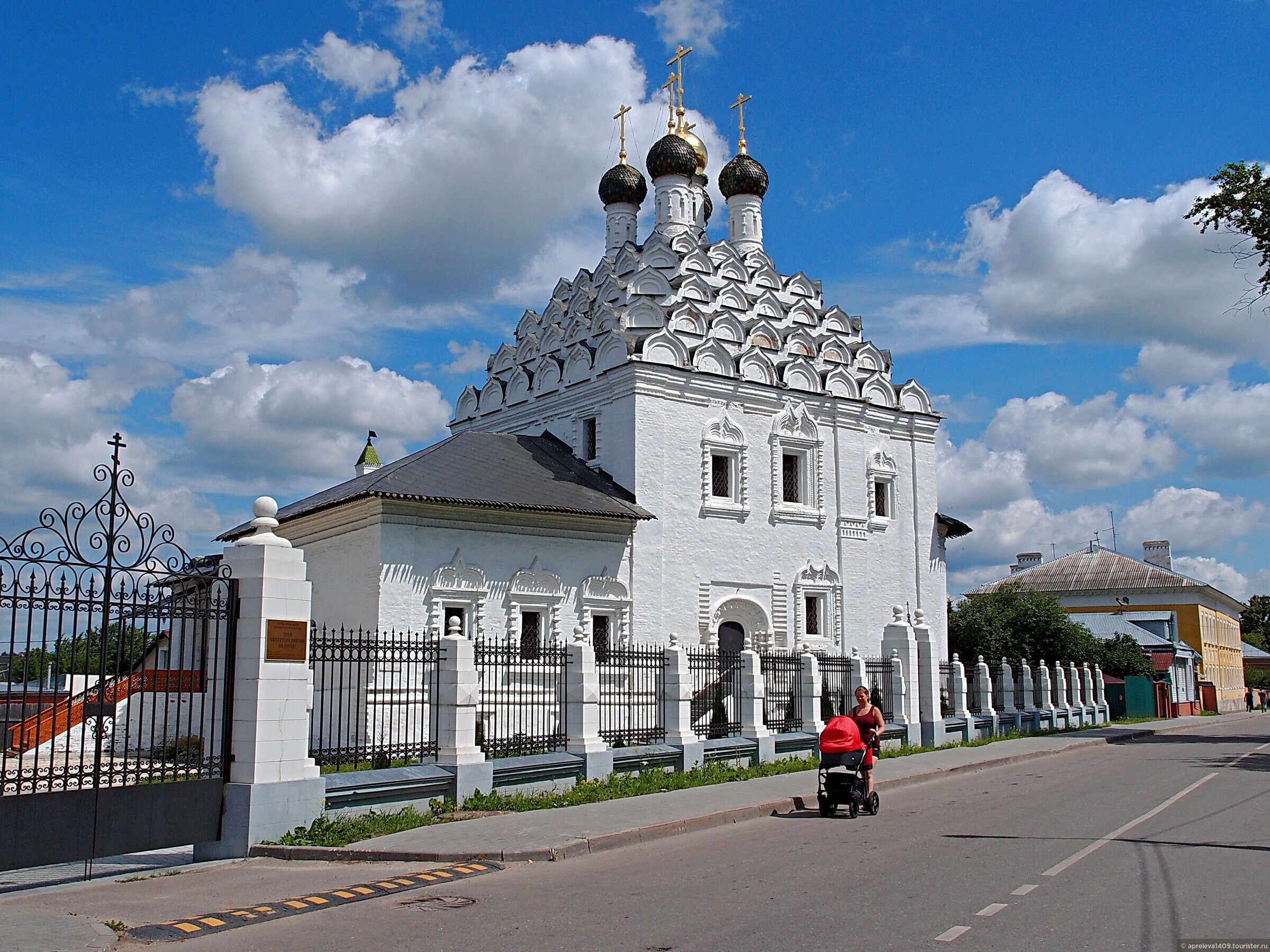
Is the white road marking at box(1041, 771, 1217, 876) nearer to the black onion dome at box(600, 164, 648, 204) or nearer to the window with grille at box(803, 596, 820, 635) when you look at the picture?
the window with grille at box(803, 596, 820, 635)

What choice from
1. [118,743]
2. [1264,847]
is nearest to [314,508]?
[118,743]

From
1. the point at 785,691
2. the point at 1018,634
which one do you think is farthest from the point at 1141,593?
the point at 785,691

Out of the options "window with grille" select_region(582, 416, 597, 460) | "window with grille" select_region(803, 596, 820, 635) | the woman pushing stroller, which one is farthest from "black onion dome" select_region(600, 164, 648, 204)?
the woman pushing stroller

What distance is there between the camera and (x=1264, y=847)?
8.55 m

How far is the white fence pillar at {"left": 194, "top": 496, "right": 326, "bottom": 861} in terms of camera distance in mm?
9156

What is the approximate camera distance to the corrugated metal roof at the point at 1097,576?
52594mm

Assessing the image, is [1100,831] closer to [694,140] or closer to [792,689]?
[792,689]

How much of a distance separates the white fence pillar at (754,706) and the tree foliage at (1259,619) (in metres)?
87.5

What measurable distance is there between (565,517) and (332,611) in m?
4.53

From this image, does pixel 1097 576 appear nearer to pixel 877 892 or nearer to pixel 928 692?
→ pixel 928 692

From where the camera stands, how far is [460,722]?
37.5 ft

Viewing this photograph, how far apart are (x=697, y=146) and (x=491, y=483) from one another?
43.3 ft

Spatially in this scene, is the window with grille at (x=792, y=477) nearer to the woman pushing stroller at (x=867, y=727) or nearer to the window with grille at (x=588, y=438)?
the window with grille at (x=588, y=438)

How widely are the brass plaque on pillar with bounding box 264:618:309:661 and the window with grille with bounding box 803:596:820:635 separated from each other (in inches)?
676
